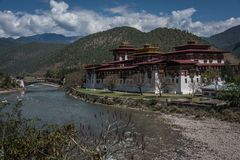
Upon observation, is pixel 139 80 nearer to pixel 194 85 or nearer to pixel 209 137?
pixel 194 85

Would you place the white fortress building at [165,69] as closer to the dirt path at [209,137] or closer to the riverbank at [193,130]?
the riverbank at [193,130]

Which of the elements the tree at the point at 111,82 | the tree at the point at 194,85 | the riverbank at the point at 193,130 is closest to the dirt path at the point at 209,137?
the riverbank at the point at 193,130

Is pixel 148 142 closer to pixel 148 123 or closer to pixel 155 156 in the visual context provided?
pixel 155 156

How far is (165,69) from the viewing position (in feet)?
269

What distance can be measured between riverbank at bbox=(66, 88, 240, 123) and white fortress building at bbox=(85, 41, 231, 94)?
9864 mm

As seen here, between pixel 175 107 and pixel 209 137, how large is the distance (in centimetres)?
2261

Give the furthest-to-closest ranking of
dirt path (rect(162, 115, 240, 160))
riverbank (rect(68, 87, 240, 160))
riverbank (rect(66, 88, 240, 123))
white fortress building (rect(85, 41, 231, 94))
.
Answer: white fortress building (rect(85, 41, 231, 94)) → riverbank (rect(66, 88, 240, 123)) → riverbank (rect(68, 87, 240, 160)) → dirt path (rect(162, 115, 240, 160))

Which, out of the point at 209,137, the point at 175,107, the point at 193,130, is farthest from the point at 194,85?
the point at 209,137

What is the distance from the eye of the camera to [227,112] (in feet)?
167

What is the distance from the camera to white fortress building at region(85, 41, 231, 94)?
258ft

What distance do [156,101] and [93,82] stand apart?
54734mm

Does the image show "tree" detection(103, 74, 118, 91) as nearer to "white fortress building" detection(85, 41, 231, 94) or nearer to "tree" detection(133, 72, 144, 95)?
"white fortress building" detection(85, 41, 231, 94)

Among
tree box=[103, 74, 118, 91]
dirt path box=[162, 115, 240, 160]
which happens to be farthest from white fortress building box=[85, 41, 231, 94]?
dirt path box=[162, 115, 240, 160]

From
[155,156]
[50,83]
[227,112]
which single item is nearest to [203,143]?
[155,156]
